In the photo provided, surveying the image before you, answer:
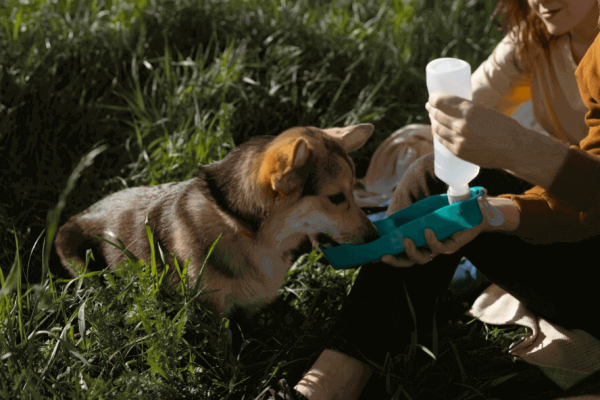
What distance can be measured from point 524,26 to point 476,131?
144cm

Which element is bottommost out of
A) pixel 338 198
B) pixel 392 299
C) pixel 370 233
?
pixel 392 299

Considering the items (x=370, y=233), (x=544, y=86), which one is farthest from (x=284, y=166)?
(x=544, y=86)

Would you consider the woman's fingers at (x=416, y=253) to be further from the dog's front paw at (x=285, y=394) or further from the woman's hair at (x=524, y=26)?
the woman's hair at (x=524, y=26)

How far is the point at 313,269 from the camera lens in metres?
3.21

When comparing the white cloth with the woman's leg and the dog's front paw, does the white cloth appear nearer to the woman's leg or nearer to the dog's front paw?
the woman's leg

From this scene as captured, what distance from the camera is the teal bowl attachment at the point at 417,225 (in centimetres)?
209

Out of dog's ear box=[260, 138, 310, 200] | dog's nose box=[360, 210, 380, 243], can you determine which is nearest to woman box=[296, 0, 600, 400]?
dog's nose box=[360, 210, 380, 243]

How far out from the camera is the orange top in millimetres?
1954

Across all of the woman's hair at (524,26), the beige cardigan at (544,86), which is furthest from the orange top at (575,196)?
the woman's hair at (524,26)

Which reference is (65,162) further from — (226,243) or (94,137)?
(226,243)

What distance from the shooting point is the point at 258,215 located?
2.46 meters

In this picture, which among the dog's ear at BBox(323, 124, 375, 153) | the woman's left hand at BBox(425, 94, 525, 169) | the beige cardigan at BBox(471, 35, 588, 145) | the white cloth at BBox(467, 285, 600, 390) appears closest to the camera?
the woman's left hand at BBox(425, 94, 525, 169)

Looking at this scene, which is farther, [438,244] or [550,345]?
[550,345]

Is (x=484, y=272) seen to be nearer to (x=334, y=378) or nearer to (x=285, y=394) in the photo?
(x=334, y=378)
